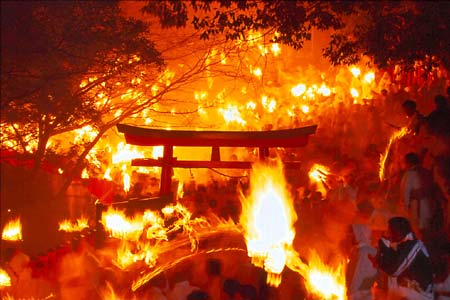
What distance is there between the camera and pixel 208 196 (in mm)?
12727

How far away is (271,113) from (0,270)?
1527cm

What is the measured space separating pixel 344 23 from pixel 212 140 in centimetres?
447

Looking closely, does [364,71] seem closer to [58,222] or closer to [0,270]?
[58,222]

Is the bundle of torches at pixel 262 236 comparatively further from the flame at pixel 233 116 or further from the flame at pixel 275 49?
the flame at pixel 275 49

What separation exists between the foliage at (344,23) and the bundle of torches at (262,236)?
7.45ft

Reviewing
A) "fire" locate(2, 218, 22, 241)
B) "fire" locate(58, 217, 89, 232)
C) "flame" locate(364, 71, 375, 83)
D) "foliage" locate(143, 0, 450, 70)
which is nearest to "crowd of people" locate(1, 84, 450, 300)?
"foliage" locate(143, 0, 450, 70)

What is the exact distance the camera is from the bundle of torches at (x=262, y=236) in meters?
6.74

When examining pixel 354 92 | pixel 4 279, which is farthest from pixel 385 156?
pixel 354 92

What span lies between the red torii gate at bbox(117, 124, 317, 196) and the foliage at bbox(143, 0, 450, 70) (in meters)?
2.66

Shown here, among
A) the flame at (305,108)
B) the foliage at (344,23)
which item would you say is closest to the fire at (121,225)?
the foliage at (344,23)

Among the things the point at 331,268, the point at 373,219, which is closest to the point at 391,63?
the point at 373,219

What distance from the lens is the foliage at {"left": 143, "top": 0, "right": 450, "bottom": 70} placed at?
21.5 ft

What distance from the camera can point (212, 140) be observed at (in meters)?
11.3

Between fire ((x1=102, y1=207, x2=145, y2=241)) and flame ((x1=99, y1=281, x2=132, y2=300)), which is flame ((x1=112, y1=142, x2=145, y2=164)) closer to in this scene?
fire ((x1=102, y1=207, x2=145, y2=241))
